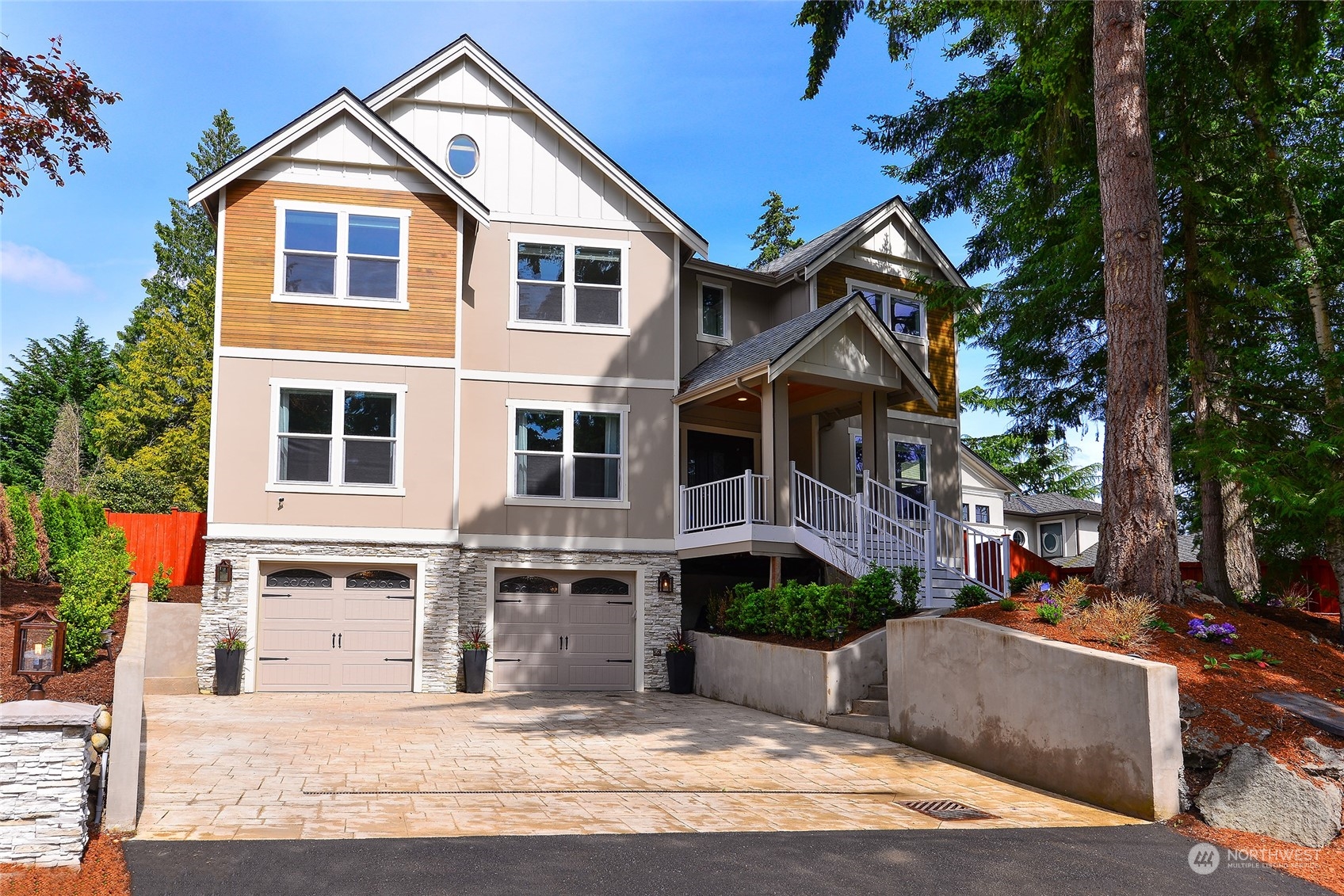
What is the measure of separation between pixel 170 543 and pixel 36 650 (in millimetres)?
9849

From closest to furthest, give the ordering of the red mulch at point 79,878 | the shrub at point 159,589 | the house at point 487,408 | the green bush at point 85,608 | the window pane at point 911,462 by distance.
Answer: the red mulch at point 79,878
the green bush at point 85,608
the house at point 487,408
the shrub at point 159,589
the window pane at point 911,462

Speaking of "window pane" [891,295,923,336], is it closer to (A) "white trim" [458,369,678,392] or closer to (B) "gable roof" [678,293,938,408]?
(B) "gable roof" [678,293,938,408]

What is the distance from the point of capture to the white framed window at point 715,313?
65.9 ft

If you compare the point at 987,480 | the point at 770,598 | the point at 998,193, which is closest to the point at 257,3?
the point at 770,598

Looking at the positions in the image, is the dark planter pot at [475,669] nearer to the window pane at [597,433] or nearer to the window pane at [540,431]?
the window pane at [540,431]

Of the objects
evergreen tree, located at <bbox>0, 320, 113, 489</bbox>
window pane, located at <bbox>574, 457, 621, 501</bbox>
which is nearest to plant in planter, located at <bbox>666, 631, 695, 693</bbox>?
window pane, located at <bbox>574, 457, 621, 501</bbox>

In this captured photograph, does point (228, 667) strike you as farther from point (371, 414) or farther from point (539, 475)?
point (539, 475)

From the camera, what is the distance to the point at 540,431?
17.9 m

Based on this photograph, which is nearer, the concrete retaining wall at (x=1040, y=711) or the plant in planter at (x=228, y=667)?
the concrete retaining wall at (x=1040, y=711)

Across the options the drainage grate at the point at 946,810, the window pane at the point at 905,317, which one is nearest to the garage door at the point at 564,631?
→ the window pane at the point at 905,317

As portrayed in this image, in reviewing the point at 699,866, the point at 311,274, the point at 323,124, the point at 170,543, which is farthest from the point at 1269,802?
the point at 170,543

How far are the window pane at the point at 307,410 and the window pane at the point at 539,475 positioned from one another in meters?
3.23

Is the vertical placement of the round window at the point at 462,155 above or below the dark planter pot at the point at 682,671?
above

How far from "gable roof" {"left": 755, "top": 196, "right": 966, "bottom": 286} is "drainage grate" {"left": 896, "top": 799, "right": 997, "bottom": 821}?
13005mm
